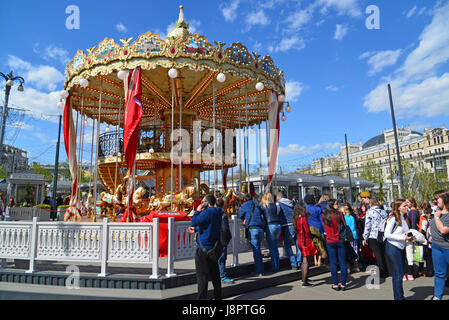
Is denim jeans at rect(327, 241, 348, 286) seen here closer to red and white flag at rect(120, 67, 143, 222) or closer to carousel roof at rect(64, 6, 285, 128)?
red and white flag at rect(120, 67, 143, 222)

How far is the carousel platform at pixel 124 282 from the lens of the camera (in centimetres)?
469

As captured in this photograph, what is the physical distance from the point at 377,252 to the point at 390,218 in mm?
2385

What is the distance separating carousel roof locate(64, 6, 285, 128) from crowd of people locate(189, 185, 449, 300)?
487 cm

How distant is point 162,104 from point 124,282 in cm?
968

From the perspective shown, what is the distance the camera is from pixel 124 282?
500 cm

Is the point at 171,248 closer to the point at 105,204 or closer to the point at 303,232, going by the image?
the point at 303,232

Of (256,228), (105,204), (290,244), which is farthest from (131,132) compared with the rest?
(290,244)

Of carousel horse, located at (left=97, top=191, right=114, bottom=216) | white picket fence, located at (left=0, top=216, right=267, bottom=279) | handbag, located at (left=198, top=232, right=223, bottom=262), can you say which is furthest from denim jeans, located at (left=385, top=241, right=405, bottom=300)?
carousel horse, located at (left=97, top=191, right=114, bottom=216)

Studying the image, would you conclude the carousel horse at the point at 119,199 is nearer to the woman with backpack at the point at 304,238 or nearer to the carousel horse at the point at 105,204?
the carousel horse at the point at 105,204

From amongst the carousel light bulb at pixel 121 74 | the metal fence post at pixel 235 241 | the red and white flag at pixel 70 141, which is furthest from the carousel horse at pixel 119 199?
the metal fence post at pixel 235 241

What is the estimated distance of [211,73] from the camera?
965cm

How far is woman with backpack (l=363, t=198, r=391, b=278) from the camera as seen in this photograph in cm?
606
